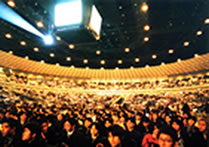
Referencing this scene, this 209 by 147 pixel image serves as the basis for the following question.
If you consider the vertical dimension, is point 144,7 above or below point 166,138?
above

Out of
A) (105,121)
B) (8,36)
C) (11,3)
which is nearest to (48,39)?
(8,36)

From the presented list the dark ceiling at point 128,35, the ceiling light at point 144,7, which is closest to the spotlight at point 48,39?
the dark ceiling at point 128,35

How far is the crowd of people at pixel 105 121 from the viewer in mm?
2354

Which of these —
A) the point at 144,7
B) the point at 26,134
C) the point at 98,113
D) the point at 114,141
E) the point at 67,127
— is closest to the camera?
the point at 114,141

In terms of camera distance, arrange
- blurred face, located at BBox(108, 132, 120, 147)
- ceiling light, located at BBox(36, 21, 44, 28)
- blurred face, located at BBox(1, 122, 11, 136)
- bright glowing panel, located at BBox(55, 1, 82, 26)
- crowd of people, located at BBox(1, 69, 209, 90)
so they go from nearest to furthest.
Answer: bright glowing panel, located at BBox(55, 1, 82, 26), blurred face, located at BBox(108, 132, 120, 147), blurred face, located at BBox(1, 122, 11, 136), ceiling light, located at BBox(36, 21, 44, 28), crowd of people, located at BBox(1, 69, 209, 90)

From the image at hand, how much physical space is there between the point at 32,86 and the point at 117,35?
429 cm

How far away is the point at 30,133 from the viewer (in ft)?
8.00

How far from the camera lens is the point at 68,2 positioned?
4.34ft

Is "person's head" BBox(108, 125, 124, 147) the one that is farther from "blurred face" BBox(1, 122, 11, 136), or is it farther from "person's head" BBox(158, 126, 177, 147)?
"blurred face" BBox(1, 122, 11, 136)

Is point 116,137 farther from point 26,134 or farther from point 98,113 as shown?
point 98,113

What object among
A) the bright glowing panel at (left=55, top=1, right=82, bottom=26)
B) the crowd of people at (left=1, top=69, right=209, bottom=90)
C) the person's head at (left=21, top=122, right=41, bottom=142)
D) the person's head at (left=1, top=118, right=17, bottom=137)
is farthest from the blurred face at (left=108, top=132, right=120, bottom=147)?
the crowd of people at (left=1, top=69, right=209, bottom=90)

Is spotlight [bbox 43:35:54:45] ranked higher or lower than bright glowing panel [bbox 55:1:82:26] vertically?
higher

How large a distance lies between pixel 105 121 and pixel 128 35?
109 inches

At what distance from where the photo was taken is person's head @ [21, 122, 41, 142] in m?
2.38
